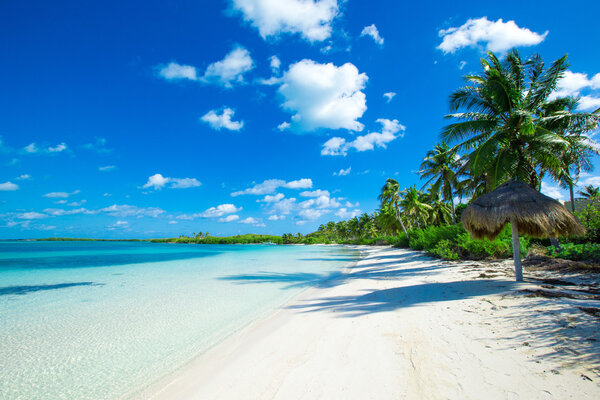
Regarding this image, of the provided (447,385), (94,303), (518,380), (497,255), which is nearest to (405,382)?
(447,385)

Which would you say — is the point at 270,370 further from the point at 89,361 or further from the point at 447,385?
the point at 89,361

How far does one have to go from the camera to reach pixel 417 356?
10.8 feet

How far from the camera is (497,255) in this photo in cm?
1159

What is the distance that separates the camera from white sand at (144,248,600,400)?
8.57ft

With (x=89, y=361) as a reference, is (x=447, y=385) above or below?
above

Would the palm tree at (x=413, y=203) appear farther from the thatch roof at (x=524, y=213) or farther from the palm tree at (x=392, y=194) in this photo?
the thatch roof at (x=524, y=213)

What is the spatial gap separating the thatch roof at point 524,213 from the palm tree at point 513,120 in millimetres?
5454

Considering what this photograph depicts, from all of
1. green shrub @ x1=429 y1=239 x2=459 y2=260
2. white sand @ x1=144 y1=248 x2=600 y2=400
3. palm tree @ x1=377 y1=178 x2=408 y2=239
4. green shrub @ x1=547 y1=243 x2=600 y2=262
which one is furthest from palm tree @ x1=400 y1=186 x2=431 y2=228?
white sand @ x1=144 y1=248 x2=600 y2=400

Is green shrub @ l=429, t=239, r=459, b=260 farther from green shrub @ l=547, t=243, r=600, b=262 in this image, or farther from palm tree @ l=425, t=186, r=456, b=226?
palm tree @ l=425, t=186, r=456, b=226

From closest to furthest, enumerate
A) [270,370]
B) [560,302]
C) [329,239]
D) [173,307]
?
[270,370]
[560,302]
[173,307]
[329,239]

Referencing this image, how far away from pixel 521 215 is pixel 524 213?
9 centimetres

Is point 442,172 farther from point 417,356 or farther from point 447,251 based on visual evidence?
point 417,356

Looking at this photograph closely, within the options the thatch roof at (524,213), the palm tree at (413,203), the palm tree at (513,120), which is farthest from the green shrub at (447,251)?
the palm tree at (413,203)

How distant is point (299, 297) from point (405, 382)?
18.3 ft
